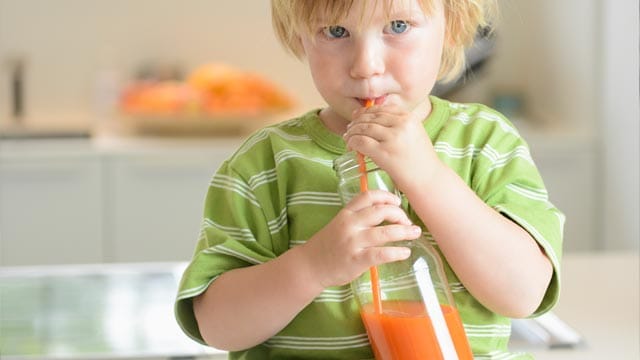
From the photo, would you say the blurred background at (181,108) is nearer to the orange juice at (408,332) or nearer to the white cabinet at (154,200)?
the white cabinet at (154,200)

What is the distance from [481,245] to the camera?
3.16 feet

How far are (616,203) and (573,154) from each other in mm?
208

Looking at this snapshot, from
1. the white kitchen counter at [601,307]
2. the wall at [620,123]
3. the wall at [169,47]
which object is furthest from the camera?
the wall at [169,47]

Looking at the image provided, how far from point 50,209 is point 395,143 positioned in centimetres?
281

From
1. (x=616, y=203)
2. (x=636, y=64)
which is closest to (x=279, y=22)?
(x=636, y=64)

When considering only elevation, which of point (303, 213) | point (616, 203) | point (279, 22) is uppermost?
point (279, 22)

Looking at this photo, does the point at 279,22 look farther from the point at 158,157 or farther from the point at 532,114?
A: the point at 532,114

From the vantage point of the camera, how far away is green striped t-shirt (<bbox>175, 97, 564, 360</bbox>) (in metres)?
1.05

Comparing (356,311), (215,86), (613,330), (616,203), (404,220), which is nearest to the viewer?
(404,220)

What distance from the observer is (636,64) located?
321 centimetres

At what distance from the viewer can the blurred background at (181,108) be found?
354cm

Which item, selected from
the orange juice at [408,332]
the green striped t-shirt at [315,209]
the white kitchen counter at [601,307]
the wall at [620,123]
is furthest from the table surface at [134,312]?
the wall at [620,123]

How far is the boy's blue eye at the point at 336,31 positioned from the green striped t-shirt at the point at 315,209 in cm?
14

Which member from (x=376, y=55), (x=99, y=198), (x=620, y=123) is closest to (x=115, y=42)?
(x=99, y=198)
